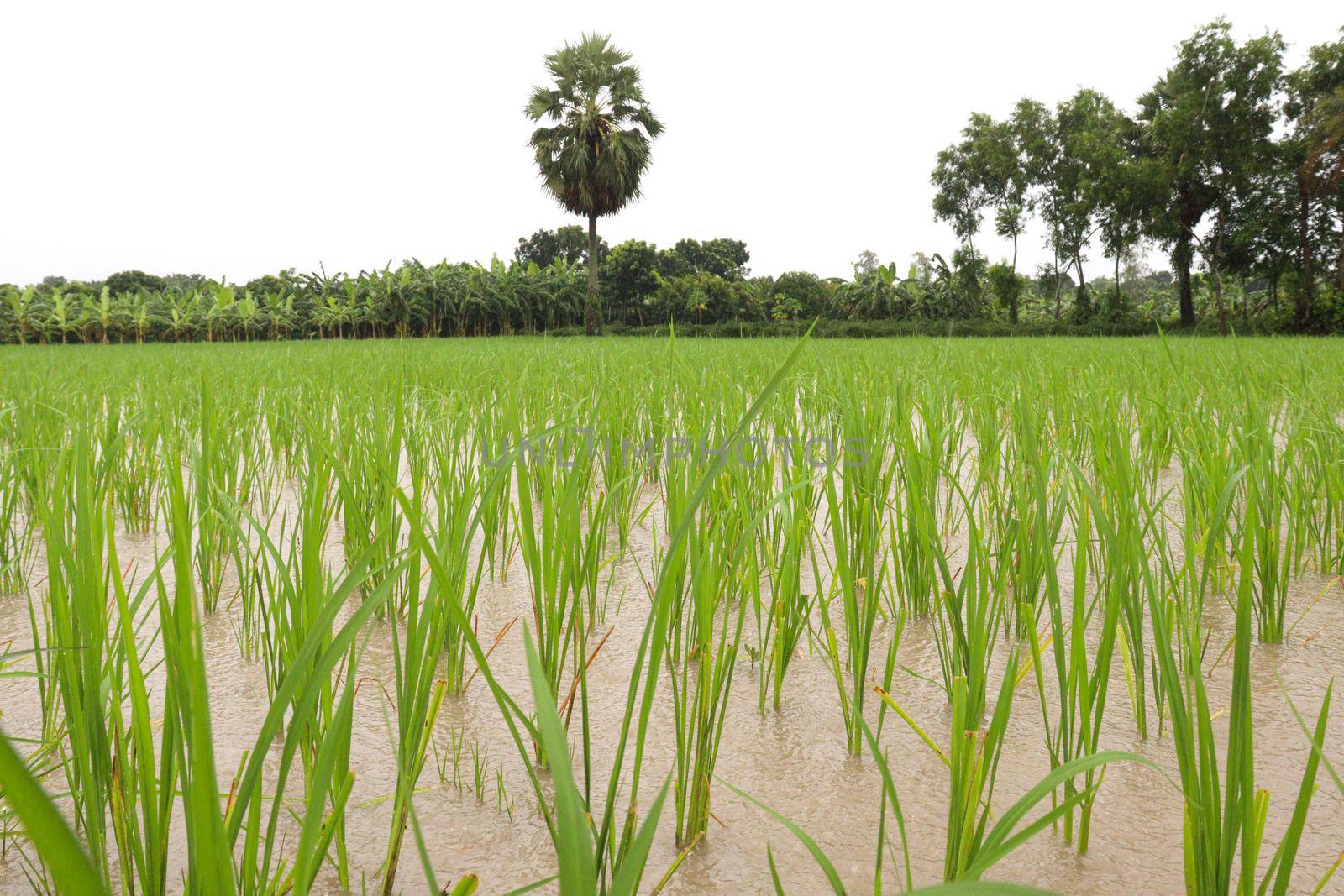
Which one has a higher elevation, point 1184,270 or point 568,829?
point 1184,270

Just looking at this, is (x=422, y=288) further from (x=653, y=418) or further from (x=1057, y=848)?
(x=1057, y=848)

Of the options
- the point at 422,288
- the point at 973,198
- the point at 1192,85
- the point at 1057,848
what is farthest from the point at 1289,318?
the point at 422,288

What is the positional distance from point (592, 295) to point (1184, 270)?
47.4 feet

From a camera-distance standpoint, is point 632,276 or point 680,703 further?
point 632,276

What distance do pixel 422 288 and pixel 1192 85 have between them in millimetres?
17959

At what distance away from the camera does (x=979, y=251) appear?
2303 cm

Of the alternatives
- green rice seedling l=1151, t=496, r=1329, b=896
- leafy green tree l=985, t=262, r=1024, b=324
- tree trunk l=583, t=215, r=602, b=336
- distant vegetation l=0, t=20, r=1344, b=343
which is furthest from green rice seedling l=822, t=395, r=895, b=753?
leafy green tree l=985, t=262, r=1024, b=324

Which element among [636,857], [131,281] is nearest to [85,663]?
[636,857]

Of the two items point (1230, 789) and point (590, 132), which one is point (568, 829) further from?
point (590, 132)

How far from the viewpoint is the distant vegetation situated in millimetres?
15195

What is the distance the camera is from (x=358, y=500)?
4.76 ft

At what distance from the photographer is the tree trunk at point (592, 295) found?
2041cm

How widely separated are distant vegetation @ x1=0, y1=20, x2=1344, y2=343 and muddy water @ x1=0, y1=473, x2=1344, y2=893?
1529 centimetres

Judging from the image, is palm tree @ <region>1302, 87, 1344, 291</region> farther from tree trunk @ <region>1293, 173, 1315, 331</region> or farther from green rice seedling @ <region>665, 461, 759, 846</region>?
green rice seedling @ <region>665, 461, 759, 846</region>
